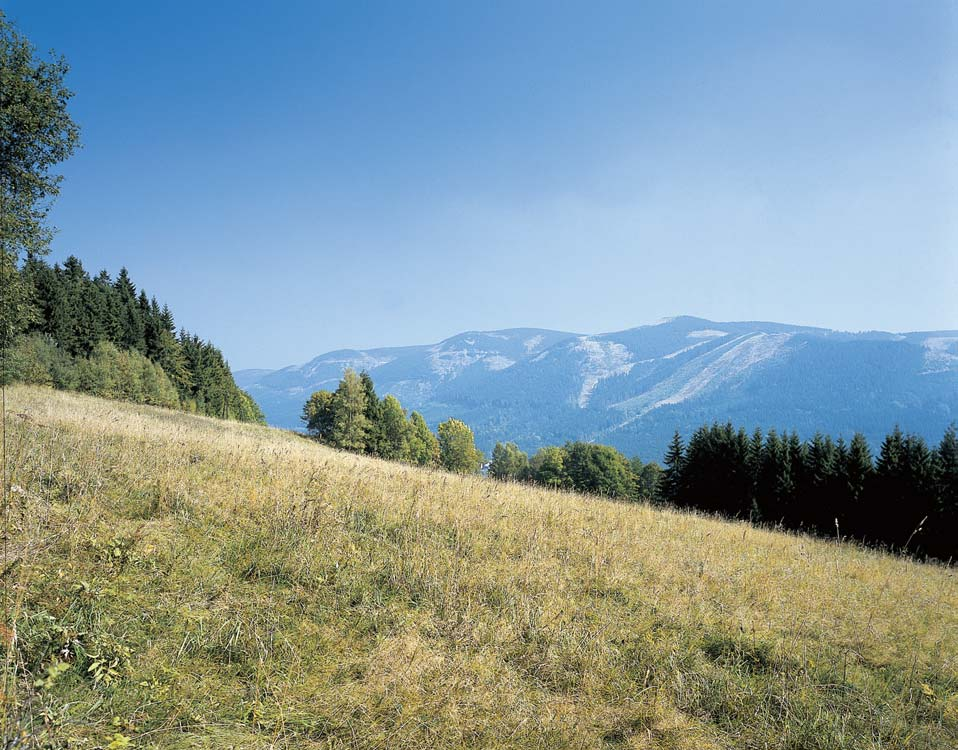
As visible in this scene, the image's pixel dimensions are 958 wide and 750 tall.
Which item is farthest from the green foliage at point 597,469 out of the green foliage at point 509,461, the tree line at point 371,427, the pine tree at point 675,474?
the green foliage at point 509,461

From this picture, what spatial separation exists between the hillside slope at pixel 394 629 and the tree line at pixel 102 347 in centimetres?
1898

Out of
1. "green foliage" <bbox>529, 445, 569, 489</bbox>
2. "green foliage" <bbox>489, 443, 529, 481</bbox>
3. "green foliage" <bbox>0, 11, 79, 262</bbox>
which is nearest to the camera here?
"green foliage" <bbox>0, 11, 79, 262</bbox>

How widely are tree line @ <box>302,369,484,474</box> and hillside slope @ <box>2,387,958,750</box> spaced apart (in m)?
33.6

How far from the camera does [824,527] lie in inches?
1623

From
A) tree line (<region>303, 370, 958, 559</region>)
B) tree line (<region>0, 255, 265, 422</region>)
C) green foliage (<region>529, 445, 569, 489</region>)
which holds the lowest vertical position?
green foliage (<region>529, 445, 569, 489</region>)

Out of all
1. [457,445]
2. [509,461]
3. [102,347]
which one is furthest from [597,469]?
[102,347]

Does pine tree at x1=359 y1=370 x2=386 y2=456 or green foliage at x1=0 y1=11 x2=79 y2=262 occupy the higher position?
green foliage at x1=0 y1=11 x2=79 y2=262

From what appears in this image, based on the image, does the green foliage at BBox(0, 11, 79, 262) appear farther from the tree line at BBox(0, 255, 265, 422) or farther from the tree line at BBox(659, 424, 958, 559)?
the tree line at BBox(659, 424, 958, 559)

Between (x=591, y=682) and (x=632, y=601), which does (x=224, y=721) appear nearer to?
(x=591, y=682)

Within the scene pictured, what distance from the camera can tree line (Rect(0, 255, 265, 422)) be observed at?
107 ft

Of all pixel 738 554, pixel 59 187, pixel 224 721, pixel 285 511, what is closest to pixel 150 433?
pixel 285 511

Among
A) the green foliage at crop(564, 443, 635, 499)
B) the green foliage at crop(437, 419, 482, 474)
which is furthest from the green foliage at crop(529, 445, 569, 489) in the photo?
the green foliage at crop(437, 419, 482, 474)

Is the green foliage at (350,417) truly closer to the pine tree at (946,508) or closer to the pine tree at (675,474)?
the pine tree at (675,474)

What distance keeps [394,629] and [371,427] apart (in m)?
56.3
